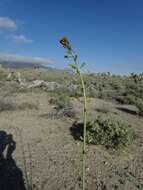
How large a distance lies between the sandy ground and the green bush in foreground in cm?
21

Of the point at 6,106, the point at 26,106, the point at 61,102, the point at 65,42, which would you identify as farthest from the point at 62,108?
the point at 65,42

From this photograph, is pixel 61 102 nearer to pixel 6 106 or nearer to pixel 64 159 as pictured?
pixel 6 106

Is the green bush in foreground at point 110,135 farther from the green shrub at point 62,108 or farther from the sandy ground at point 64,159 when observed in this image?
the green shrub at point 62,108

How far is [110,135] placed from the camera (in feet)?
24.0

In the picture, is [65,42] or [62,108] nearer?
[65,42]

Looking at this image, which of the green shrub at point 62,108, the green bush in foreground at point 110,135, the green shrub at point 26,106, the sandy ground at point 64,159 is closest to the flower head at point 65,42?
the sandy ground at point 64,159

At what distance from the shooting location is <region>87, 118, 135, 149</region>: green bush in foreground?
7.12m

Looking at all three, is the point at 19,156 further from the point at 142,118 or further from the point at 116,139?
the point at 142,118

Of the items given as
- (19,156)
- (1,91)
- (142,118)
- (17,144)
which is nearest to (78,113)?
(142,118)

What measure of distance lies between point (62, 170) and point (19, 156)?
1.36 metres

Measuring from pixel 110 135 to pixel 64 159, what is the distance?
5.44 feet

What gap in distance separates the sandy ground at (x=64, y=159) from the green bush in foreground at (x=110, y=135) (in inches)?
8.1

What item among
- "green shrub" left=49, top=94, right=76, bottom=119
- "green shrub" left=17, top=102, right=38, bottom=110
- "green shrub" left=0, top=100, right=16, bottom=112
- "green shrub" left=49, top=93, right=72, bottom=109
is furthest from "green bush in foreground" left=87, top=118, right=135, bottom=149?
"green shrub" left=0, top=100, right=16, bottom=112

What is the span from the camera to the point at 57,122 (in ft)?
32.1
